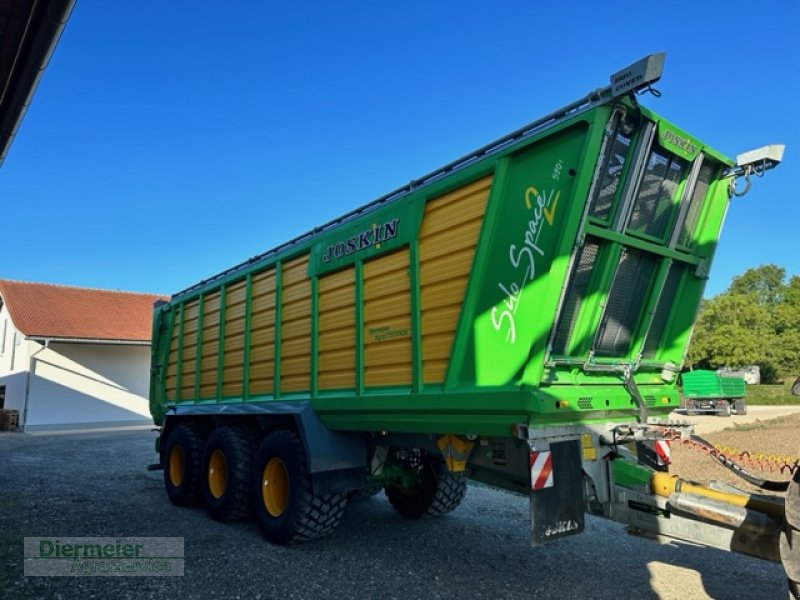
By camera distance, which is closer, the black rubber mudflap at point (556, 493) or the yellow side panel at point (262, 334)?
the black rubber mudflap at point (556, 493)

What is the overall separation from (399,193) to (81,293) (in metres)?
25.3

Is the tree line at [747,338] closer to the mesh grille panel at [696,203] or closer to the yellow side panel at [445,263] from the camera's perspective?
the mesh grille panel at [696,203]

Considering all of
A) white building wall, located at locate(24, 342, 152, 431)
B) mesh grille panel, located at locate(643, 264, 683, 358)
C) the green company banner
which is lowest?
white building wall, located at locate(24, 342, 152, 431)

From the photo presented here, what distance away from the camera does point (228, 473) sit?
6.21 meters

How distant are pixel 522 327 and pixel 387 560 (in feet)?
8.67

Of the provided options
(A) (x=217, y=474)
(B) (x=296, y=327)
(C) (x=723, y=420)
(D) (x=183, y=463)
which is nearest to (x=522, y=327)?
(B) (x=296, y=327)

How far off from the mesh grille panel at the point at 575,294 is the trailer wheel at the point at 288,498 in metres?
2.71

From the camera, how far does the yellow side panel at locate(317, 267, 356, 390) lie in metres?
5.09

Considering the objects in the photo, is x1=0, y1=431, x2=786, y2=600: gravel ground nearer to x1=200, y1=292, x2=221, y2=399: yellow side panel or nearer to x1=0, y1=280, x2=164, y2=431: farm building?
x1=200, y1=292, x2=221, y2=399: yellow side panel

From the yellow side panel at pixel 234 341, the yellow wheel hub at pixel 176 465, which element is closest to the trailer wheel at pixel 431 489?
the yellow side panel at pixel 234 341

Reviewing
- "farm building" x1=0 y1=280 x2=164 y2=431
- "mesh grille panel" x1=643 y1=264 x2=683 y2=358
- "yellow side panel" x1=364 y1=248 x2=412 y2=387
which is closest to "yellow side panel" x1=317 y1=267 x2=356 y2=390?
"yellow side panel" x1=364 y1=248 x2=412 y2=387

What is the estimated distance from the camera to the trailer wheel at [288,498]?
202 inches

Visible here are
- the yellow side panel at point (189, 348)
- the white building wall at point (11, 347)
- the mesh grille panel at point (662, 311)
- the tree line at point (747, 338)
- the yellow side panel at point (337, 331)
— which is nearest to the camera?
the mesh grille panel at point (662, 311)

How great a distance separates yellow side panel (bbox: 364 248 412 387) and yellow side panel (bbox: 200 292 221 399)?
3327 millimetres
